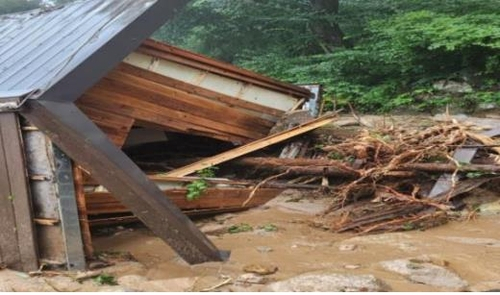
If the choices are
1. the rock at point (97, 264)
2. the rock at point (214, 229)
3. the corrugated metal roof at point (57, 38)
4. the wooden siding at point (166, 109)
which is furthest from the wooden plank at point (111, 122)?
the rock at point (97, 264)

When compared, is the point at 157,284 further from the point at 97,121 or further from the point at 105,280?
the point at 97,121

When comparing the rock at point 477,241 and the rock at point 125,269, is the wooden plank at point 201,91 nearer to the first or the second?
the rock at point 125,269

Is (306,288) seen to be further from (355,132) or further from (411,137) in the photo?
(355,132)

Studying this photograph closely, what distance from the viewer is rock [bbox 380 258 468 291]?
3.71m

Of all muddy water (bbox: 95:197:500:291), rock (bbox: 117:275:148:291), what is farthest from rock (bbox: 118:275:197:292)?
muddy water (bbox: 95:197:500:291)

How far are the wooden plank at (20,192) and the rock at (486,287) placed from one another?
362cm

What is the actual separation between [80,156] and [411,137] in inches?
172

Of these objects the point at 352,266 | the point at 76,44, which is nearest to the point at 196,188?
the point at 76,44

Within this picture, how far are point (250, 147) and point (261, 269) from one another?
2996mm

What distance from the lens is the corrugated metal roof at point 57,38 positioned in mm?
4387

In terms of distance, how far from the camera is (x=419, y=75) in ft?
31.7

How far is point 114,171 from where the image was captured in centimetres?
409

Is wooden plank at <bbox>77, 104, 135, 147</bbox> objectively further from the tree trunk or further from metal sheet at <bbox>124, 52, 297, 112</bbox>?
the tree trunk

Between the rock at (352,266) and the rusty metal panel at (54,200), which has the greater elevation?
the rusty metal panel at (54,200)
